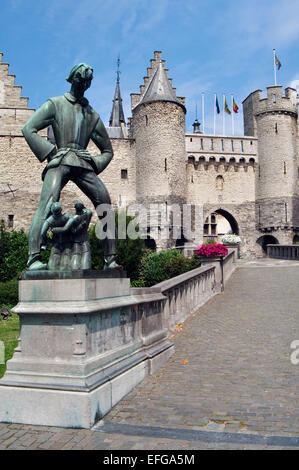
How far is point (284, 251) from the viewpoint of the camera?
26.4m

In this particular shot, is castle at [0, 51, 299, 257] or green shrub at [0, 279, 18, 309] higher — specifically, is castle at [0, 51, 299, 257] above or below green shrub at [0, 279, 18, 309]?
above

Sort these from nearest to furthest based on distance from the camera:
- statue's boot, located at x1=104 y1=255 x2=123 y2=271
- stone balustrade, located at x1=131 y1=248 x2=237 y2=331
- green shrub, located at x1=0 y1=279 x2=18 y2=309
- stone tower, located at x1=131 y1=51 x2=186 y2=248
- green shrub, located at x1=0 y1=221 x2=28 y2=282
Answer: statue's boot, located at x1=104 y1=255 x2=123 y2=271 < stone balustrade, located at x1=131 y1=248 x2=237 y2=331 < green shrub, located at x1=0 y1=279 x2=18 y2=309 < green shrub, located at x1=0 y1=221 x2=28 y2=282 < stone tower, located at x1=131 y1=51 x2=186 y2=248

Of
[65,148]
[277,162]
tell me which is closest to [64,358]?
Answer: [65,148]

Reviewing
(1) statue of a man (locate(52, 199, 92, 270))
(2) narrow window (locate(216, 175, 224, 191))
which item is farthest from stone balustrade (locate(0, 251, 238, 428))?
(2) narrow window (locate(216, 175, 224, 191))

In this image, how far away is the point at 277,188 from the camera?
34.0 metres

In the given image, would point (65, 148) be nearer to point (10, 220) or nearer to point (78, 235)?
point (78, 235)

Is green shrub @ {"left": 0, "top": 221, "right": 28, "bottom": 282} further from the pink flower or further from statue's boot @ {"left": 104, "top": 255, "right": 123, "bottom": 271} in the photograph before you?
statue's boot @ {"left": 104, "top": 255, "right": 123, "bottom": 271}

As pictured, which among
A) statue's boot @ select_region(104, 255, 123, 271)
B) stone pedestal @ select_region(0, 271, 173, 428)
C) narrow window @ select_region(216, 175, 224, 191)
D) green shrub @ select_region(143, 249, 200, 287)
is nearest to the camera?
stone pedestal @ select_region(0, 271, 173, 428)

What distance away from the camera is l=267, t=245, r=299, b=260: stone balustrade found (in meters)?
24.0

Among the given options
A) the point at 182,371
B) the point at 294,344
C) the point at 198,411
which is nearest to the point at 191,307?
the point at 294,344

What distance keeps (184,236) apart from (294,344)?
82.2 feet

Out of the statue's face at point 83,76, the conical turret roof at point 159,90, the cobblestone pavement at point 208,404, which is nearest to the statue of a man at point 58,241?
the statue's face at point 83,76

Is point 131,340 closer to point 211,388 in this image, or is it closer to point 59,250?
point 211,388

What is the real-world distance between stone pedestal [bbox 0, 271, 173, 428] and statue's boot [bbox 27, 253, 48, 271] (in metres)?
0.16
